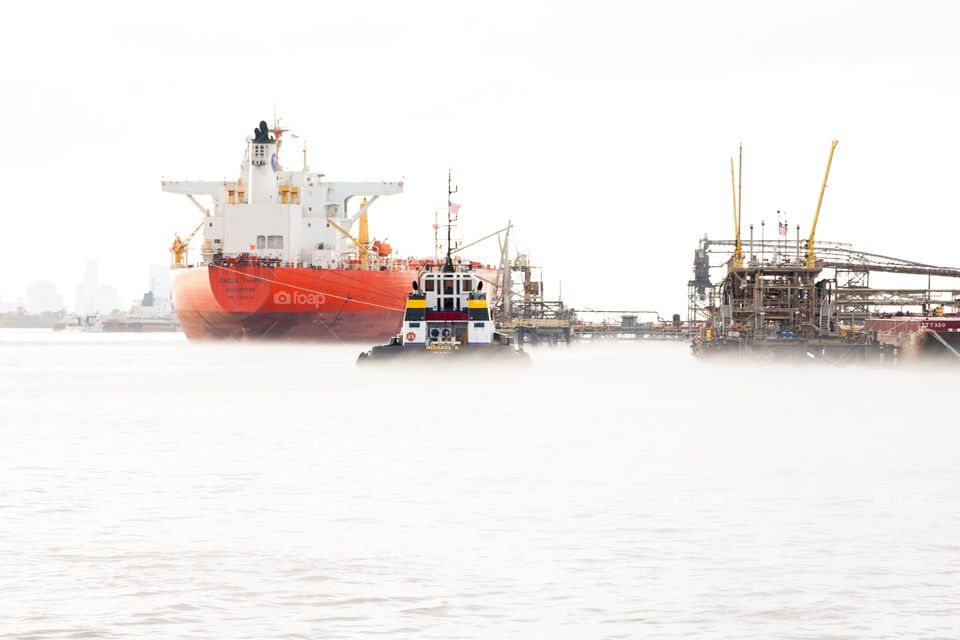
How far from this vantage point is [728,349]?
103 meters

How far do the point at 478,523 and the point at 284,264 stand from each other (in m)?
105

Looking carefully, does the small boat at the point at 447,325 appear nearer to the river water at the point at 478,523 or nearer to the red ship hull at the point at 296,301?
the river water at the point at 478,523

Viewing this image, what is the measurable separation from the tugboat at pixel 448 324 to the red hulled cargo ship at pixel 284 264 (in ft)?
126

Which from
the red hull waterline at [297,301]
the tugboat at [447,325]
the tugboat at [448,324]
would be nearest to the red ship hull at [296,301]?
the red hull waterline at [297,301]

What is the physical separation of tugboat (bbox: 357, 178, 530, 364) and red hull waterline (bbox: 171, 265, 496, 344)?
38065mm

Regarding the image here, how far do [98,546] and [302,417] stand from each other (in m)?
28.0

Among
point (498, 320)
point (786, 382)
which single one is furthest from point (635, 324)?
point (786, 382)

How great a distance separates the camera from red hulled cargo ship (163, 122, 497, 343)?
11994cm

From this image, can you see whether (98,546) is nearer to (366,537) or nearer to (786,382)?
(366,537)

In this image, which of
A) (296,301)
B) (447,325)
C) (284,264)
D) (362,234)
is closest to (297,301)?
(296,301)

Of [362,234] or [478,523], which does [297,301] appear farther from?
[478,523]

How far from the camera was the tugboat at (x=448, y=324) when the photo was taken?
79562 millimetres

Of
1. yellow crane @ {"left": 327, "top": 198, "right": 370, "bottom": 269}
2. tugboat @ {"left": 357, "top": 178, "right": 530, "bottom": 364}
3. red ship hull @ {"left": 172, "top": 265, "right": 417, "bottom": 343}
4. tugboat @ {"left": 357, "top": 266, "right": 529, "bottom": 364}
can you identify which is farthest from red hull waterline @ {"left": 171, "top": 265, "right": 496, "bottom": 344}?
tugboat @ {"left": 357, "top": 266, "right": 529, "bottom": 364}

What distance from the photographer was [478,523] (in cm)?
2438
